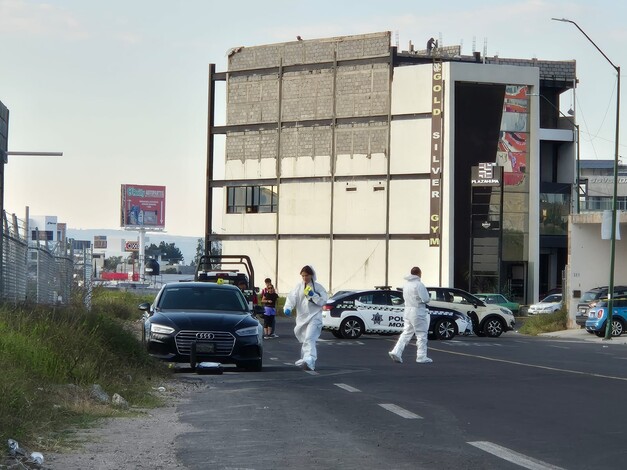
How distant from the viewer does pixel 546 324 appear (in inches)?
1988

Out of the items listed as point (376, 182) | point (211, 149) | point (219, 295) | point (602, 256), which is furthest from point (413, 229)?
point (219, 295)

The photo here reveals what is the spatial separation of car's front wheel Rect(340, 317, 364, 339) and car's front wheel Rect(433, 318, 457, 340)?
2259 millimetres

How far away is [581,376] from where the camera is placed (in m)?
20.0

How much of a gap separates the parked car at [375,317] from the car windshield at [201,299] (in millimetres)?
15870

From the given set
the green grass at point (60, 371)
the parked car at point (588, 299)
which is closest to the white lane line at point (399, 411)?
the green grass at point (60, 371)

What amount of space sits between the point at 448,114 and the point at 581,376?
192ft

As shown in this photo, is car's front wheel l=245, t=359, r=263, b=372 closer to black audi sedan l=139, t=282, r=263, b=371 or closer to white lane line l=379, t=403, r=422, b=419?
black audi sedan l=139, t=282, r=263, b=371

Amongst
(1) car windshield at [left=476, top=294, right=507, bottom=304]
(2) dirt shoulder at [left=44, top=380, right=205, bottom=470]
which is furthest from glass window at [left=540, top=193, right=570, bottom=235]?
(2) dirt shoulder at [left=44, top=380, right=205, bottom=470]

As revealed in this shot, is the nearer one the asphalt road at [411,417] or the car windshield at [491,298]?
the asphalt road at [411,417]

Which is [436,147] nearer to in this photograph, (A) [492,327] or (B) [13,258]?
(A) [492,327]

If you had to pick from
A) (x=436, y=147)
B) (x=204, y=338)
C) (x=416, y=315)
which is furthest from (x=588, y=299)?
(x=436, y=147)

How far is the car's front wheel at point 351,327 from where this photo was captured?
38.6m

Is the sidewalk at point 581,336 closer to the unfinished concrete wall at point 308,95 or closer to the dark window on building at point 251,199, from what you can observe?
the unfinished concrete wall at point 308,95

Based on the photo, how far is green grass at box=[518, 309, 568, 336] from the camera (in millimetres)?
50031
